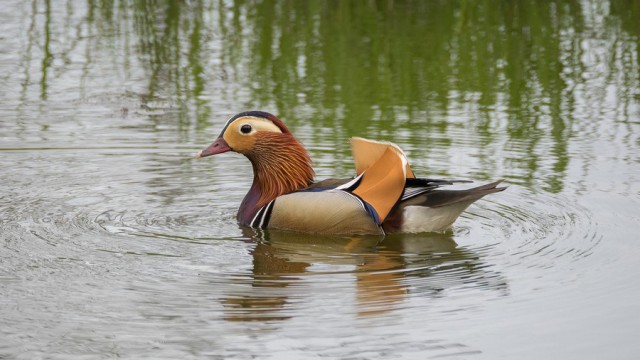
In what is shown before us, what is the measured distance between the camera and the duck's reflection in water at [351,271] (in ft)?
23.0

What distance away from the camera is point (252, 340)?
634 cm

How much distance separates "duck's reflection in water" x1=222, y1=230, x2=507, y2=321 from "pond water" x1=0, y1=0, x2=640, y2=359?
0.03 meters

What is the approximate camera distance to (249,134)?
9.63 metres

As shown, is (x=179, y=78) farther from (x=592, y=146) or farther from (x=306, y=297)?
(x=306, y=297)

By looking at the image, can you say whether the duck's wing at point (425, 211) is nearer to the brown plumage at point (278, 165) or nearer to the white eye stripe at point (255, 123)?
the brown plumage at point (278, 165)

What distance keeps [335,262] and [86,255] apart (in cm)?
159

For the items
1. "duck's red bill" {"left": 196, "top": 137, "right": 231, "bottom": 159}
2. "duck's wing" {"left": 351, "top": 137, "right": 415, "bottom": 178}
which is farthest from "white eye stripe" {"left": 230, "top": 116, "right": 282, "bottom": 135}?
"duck's wing" {"left": 351, "top": 137, "right": 415, "bottom": 178}

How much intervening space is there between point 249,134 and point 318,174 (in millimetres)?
1113

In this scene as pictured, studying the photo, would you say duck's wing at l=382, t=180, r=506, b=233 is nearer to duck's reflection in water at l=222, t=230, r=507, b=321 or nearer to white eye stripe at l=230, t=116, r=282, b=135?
duck's reflection in water at l=222, t=230, r=507, b=321

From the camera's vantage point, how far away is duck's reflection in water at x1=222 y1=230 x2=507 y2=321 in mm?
7018

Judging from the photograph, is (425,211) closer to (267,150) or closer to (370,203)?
(370,203)

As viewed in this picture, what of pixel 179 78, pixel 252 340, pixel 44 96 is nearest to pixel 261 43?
pixel 179 78

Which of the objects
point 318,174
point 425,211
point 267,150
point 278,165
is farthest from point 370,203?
point 318,174

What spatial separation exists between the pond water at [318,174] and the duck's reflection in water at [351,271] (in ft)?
0.09
